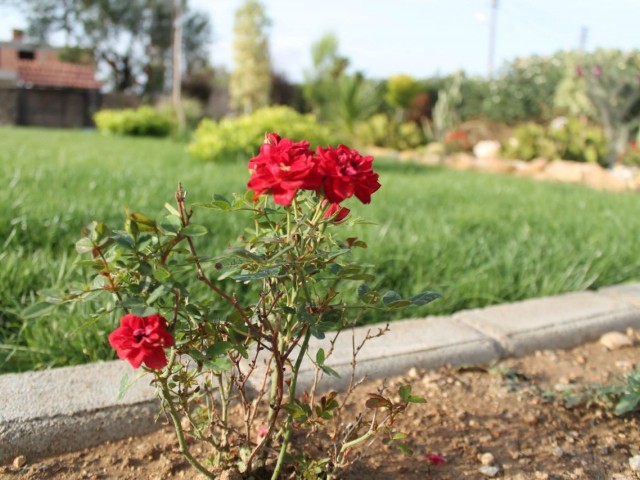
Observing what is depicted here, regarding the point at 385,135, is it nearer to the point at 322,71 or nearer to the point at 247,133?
the point at 247,133

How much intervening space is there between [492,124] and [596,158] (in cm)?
705

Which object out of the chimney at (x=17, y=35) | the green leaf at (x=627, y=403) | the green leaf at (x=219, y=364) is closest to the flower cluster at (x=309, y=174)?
the green leaf at (x=219, y=364)

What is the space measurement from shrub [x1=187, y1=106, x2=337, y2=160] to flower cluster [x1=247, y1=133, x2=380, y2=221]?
506 cm

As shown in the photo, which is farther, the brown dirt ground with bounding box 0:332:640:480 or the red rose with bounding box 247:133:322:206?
the brown dirt ground with bounding box 0:332:640:480

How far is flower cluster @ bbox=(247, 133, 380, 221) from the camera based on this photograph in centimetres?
87

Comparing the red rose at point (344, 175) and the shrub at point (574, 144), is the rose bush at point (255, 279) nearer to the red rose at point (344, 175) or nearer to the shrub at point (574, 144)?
the red rose at point (344, 175)

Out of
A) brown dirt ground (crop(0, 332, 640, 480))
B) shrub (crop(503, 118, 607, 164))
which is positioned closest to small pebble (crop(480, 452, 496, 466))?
brown dirt ground (crop(0, 332, 640, 480))

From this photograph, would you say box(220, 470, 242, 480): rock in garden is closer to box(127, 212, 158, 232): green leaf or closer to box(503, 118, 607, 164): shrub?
box(127, 212, 158, 232): green leaf

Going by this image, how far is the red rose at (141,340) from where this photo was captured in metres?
0.86

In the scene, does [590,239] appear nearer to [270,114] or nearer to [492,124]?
[270,114]

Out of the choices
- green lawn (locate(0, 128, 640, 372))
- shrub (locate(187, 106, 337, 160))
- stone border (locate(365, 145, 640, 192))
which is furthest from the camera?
stone border (locate(365, 145, 640, 192))

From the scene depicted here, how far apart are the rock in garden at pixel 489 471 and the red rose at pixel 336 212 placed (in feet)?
2.29

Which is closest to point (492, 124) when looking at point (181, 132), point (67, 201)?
point (181, 132)

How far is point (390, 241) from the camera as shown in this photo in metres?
2.83
